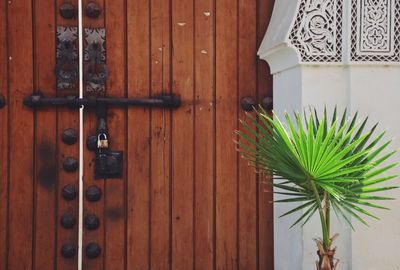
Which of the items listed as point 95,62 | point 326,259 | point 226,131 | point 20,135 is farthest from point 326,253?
point 20,135

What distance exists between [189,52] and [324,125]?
2.69ft

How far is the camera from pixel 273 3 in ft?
7.56

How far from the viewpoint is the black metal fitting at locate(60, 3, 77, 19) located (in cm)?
221

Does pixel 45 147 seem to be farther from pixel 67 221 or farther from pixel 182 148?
pixel 182 148

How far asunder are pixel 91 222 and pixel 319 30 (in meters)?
1.21

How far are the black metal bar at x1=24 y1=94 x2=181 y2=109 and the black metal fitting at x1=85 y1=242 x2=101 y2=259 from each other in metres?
0.59

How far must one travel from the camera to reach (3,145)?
220 centimetres

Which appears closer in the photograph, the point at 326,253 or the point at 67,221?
the point at 326,253

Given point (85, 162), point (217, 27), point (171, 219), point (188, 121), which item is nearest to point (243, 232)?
point (171, 219)

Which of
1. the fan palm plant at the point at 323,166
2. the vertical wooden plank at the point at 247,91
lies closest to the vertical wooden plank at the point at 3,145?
the vertical wooden plank at the point at 247,91

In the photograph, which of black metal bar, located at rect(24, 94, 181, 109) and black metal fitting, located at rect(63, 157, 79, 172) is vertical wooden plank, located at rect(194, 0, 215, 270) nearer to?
black metal bar, located at rect(24, 94, 181, 109)

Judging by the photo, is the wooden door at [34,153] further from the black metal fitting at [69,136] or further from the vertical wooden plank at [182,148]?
the vertical wooden plank at [182,148]

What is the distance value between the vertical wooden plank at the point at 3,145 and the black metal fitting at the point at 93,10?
0.35 meters

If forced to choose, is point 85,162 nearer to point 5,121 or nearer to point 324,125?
point 5,121
